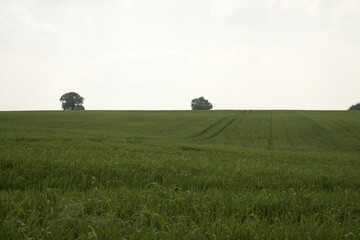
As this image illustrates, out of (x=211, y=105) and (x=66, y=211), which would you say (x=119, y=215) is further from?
(x=211, y=105)

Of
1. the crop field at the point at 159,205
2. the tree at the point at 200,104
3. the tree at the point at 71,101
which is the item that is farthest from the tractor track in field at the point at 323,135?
the tree at the point at 71,101

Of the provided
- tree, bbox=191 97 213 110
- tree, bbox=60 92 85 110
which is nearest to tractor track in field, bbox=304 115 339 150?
tree, bbox=191 97 213 110

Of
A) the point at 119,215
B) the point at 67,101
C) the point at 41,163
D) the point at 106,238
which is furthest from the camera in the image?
the point at 67,101

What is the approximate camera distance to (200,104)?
137125 mm

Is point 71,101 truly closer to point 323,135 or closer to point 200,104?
point 200,104

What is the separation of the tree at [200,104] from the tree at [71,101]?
61.6 metres

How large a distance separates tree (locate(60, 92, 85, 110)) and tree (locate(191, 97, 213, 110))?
61638 mm

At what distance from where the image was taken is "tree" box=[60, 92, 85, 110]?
121 m

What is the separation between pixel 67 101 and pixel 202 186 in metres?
130

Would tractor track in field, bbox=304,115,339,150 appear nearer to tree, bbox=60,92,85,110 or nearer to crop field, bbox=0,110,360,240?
crop field, bbox=0,110,360,240

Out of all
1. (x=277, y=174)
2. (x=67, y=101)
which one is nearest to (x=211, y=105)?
(x=67, y=101)

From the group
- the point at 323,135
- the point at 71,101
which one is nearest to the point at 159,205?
the point at 323,135

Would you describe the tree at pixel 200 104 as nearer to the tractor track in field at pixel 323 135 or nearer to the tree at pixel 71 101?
the tree at pixel 71 101

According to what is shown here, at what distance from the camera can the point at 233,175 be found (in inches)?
286
